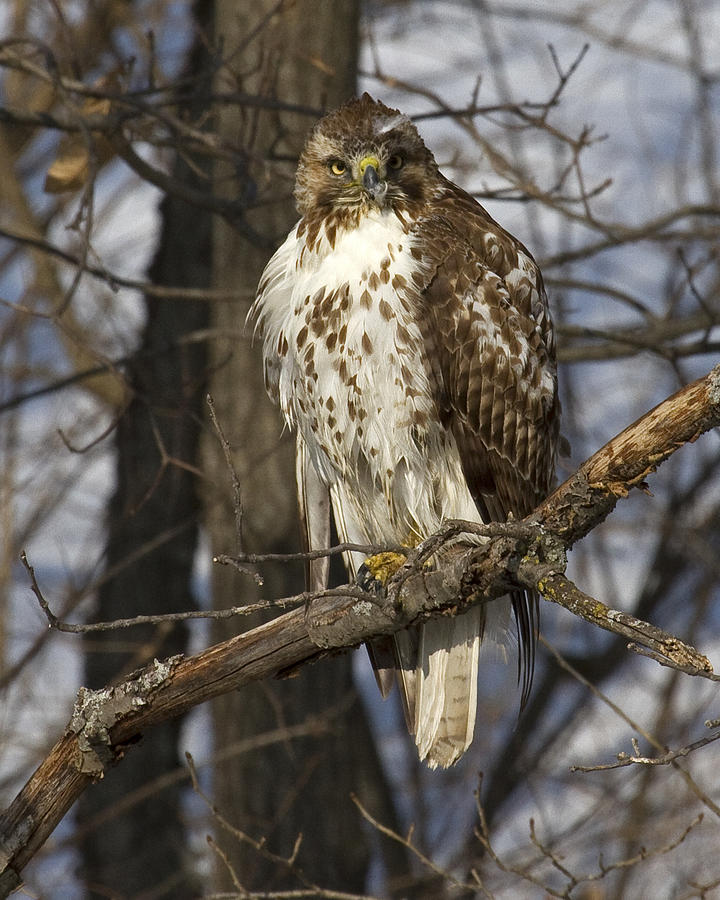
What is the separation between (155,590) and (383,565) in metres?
3.96

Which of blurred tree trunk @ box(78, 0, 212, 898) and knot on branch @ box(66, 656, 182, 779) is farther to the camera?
blurred tree trunk @ box(78, 0, 212, 898)

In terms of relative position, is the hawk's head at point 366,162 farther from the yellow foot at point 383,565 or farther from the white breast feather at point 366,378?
the yellow foot at point 383,565

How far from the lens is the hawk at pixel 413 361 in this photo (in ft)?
12.1

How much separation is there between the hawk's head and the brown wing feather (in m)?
0.12

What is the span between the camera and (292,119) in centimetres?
562

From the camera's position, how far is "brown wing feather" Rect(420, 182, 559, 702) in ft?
12.1

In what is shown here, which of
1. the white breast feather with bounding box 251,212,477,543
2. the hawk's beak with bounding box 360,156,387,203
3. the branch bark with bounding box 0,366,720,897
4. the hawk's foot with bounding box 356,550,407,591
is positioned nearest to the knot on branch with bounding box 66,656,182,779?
the branch bark with bounding box 0,366,720,897

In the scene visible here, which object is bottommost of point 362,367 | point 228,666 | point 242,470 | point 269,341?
point 228,666

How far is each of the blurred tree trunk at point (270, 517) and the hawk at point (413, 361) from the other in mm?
1629

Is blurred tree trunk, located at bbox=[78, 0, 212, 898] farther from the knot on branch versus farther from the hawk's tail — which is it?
the knot on branch

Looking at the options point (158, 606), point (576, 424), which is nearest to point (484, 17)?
point (576, 424)

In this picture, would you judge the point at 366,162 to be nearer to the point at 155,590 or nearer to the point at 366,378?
the point at 366,378

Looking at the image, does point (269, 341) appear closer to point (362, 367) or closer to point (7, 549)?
point (362, 367)

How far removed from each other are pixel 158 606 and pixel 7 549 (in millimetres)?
1049
